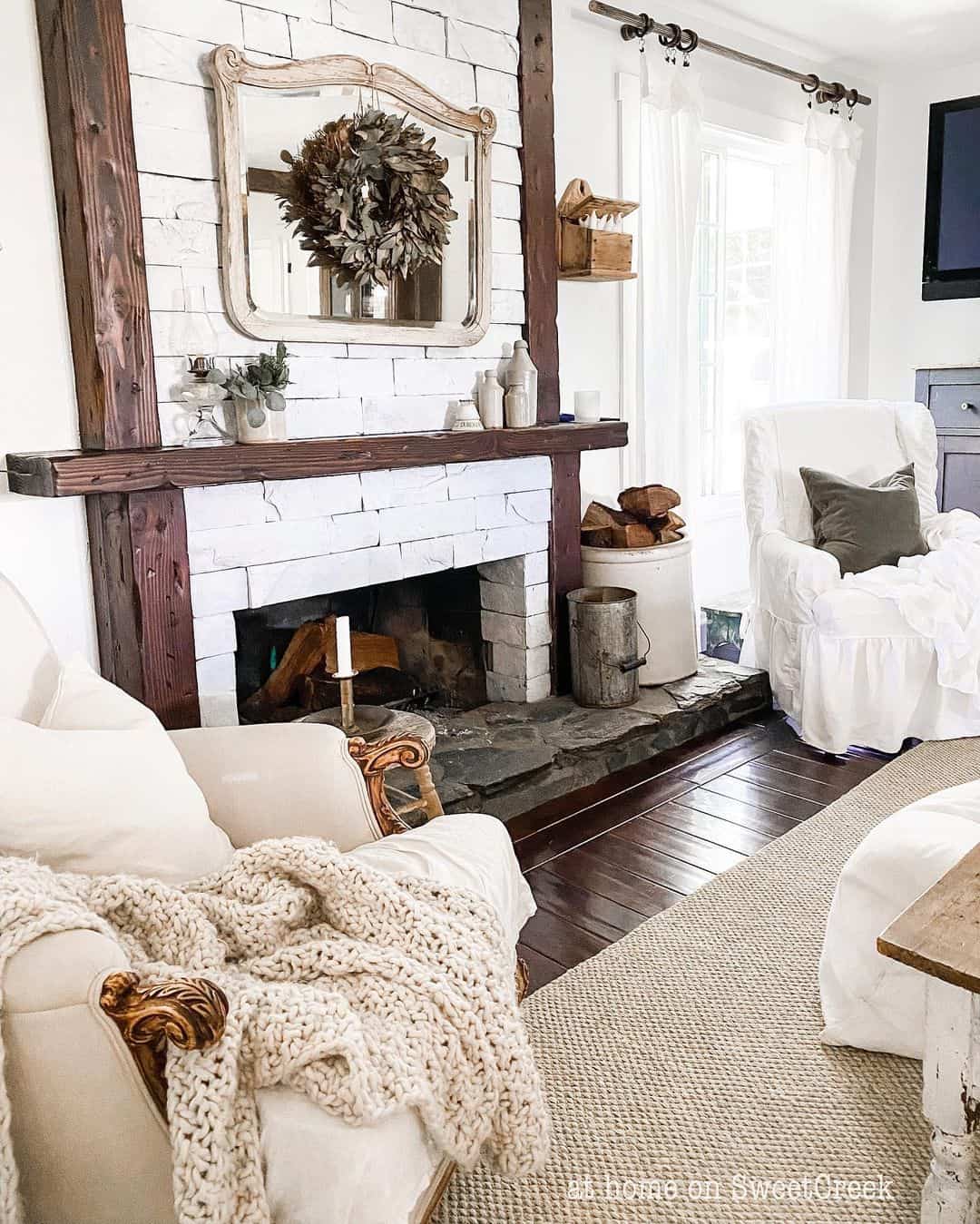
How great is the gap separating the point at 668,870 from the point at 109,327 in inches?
68.5

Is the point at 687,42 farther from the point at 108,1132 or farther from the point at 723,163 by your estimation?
the point at 108,1132

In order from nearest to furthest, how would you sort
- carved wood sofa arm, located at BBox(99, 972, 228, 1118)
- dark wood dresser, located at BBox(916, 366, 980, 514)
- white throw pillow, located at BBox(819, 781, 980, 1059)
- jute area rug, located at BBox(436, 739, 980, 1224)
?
carved wood sofa arm, located at BBox(99, 972, 228, 1118) → jute area rug, located at BBox(436, 739, 980, 1224) → white throw pillow, located at BBox(819, 781, 980, 1059) → dark wood dresser, located at BBox(916, 366, 980, 514)

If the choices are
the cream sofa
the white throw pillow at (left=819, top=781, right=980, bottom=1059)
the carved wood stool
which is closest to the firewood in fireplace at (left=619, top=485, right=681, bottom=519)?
the carved wood stool

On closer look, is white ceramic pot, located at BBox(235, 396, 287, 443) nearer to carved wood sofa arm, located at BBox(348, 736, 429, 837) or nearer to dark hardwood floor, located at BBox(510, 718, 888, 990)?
carved wood sofa arm, located at BBox(348, 736, 429, 837)

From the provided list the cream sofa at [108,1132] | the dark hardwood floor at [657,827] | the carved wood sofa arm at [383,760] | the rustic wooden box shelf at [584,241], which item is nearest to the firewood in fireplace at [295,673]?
the dark hardwood floor at [657,827]

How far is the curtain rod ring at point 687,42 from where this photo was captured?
380cm

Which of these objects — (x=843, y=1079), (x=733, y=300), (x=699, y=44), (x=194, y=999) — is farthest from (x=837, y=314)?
Result: (x=194, y=999)

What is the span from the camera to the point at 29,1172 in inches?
42.1

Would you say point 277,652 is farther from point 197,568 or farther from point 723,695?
point 723,695

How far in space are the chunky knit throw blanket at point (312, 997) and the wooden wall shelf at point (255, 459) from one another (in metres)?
1.07

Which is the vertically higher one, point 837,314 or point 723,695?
point 837,314

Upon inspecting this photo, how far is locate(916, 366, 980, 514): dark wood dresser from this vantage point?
4395 millimetres

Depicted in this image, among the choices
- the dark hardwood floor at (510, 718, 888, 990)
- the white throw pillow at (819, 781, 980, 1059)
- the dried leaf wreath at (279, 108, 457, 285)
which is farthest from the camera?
the dried leaf wreath at (279, 108, 457, 285)

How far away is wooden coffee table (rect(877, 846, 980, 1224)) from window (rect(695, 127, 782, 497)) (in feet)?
11.0
